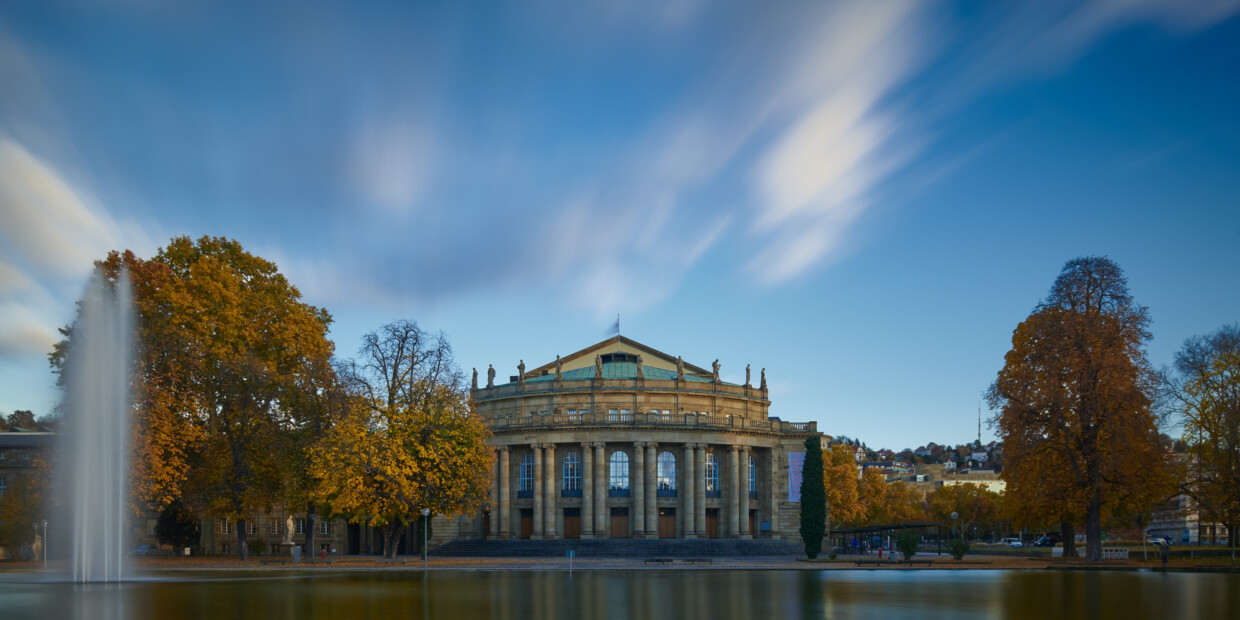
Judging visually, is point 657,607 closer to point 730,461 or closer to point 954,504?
point 730,461

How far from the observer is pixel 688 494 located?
81688 mm

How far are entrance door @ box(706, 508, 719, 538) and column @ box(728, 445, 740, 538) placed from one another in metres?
1.67

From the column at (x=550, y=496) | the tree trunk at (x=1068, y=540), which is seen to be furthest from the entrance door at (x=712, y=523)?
the tree trunk at (x=1068, y=540)

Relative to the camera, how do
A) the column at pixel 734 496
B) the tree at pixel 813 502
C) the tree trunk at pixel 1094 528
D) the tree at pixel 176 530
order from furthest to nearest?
the column at pixel 734 496 → the tree at pixel 176 530 → the tree at pixel 813 502 → the tree trunk at pixel 1094 528

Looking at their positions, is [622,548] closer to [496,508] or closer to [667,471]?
[667,471]

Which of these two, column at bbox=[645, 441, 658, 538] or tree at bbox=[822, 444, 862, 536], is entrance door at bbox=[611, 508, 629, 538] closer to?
column at bbox=[645, 441, 658, 538]

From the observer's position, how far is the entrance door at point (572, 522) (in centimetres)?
8256

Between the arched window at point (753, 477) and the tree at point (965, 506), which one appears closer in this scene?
the arched window at point (753, 477)

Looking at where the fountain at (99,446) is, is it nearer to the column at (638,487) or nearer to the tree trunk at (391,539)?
the tree trunk at (391,539)

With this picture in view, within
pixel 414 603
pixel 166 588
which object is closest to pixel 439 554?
pixel 166 588

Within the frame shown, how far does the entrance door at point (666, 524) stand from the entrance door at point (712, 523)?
328 cm

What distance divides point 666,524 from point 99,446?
52.7 m

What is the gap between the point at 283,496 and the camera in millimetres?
59062

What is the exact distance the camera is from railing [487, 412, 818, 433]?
81.2 meters
